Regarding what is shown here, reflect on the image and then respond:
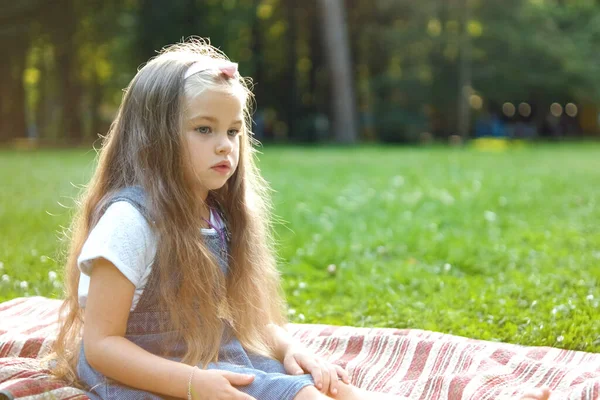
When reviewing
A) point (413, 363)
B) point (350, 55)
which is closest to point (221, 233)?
point (413, 363)

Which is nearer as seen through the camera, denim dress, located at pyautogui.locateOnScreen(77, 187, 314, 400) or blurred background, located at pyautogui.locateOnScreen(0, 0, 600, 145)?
denim dress, located at pyautogui.locateOnScreen(77, 187, 314, 400)

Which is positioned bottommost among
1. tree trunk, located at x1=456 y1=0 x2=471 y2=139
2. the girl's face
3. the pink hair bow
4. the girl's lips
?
tree trunk, located at x1=456 y1=0 x2=471 y2=139

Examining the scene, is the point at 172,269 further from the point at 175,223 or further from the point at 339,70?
the point at 339,70

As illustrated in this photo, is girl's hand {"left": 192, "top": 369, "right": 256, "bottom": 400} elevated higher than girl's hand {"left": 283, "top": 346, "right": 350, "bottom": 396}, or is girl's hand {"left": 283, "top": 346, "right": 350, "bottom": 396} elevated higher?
girl's hand {"left": 192, "top": 369, "right": 256, "bottom": 400}

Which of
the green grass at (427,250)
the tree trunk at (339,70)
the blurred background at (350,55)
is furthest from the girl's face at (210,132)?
the blurred background at (350,55)

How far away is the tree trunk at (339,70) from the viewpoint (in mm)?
23578

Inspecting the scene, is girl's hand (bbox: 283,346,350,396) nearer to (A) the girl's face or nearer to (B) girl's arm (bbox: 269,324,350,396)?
(B) girl's arm (bbox: 269,324,350,396)

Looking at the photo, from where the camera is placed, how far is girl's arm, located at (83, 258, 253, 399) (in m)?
2.23

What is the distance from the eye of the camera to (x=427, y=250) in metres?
5.76

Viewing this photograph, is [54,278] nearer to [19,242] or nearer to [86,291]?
[19,242]

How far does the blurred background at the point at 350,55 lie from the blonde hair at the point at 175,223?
22.4m

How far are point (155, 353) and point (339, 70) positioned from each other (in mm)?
22314

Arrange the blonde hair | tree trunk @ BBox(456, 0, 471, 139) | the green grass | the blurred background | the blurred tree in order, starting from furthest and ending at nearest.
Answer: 1. tree trunk @ BBox(456, 0, 471, 139)
2. the blurred background
3. the blurred tree
4. the green grass
5. the blonde hair

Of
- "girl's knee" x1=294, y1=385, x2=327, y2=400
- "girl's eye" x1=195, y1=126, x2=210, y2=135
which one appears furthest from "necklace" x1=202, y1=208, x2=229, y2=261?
"girl's knee" x1=294, y1=385, x2=327, y2=400
